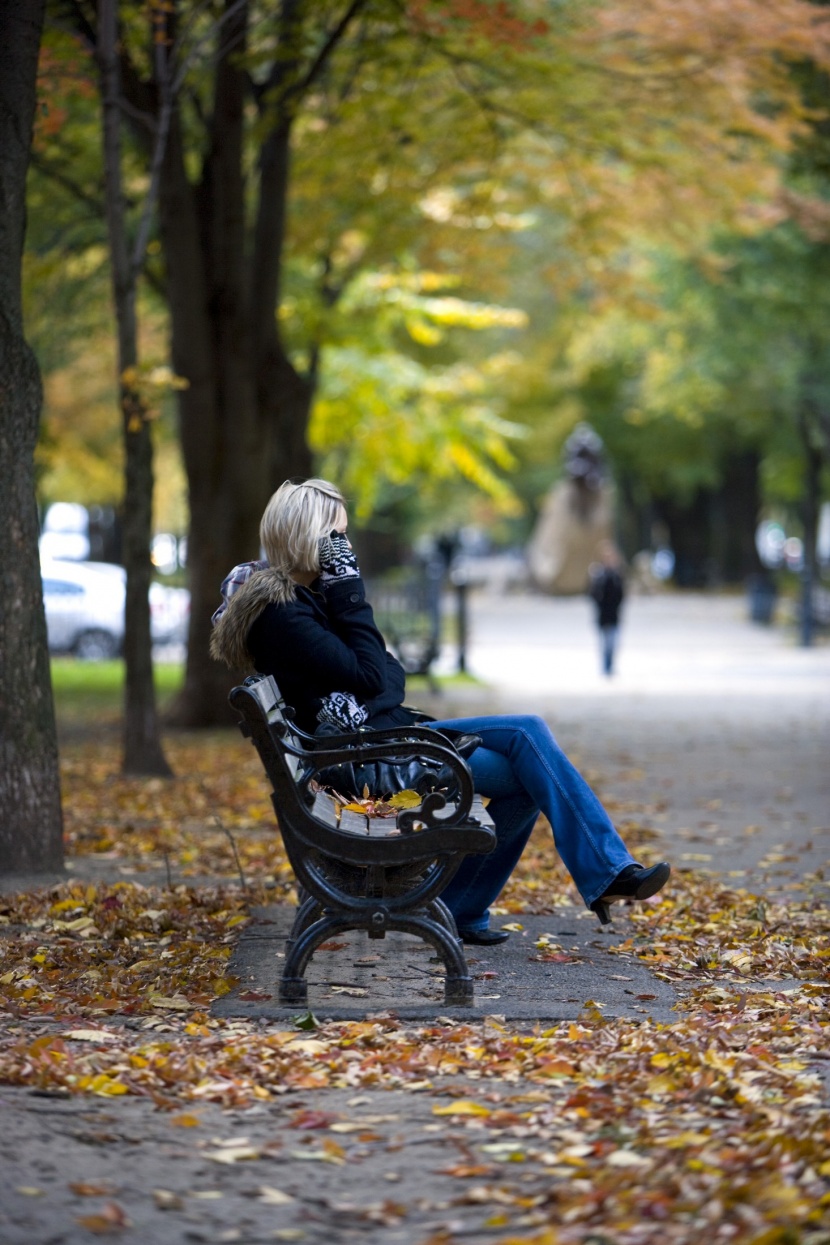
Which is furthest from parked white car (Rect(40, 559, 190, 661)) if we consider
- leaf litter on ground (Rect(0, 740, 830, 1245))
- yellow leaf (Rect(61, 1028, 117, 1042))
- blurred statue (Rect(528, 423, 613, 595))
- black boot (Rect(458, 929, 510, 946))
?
yellow leaf (Rect(61, 1028, 117, 1042))

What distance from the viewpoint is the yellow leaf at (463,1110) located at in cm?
407

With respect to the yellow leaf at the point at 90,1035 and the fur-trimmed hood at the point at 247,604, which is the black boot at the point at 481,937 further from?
the yellow leaf at the point at 90,1035

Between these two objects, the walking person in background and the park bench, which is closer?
the park bench

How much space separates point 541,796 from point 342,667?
0.85 metres

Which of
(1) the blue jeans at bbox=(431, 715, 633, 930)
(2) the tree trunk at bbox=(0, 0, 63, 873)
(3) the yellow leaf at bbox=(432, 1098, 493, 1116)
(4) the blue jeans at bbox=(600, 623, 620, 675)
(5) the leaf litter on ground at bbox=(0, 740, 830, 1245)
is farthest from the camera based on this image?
(4) the blue jeans at bbox=(600, 623, 620, 675)

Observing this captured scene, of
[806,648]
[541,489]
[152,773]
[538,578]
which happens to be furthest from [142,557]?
[541,489]

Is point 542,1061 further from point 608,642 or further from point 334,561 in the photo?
point 608,642

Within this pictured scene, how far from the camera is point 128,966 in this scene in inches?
228

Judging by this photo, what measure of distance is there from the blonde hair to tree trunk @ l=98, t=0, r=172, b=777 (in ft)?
17.6

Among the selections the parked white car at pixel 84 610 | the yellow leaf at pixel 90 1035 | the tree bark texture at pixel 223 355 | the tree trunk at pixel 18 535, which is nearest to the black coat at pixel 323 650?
the yellow leaf at pixel 90 1035

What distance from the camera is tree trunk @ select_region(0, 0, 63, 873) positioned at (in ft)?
23.6

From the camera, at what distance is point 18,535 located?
723 centimetres

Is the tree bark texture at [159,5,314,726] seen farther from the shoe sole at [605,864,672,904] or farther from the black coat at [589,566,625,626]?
the shoe sole at [605,864,672,904]

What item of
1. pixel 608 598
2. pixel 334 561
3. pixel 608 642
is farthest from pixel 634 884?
pixel 608 598
